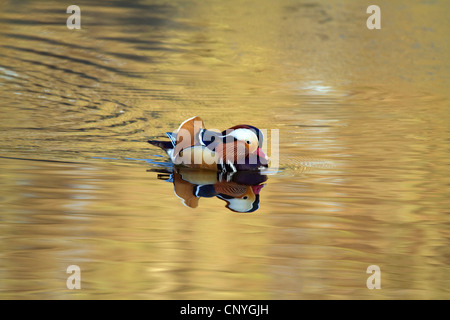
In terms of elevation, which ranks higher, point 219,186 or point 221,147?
Result: point 221,147

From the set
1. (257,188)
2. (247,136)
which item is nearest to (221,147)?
(247,136)

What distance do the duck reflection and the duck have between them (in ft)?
0.21

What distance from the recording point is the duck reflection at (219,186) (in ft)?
18.5

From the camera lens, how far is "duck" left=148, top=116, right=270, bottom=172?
6.14 metres

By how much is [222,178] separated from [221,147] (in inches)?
9.5

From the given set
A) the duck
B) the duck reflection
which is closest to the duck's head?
the duck

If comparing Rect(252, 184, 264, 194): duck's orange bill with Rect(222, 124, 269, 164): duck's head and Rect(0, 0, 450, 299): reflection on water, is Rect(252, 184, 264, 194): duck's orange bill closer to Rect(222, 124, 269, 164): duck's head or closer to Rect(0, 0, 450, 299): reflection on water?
Rect(0, 0, 450, 299): reflection on water

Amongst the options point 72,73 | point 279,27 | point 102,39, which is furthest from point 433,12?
point 72,73

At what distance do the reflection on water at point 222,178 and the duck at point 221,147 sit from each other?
0.50 feet

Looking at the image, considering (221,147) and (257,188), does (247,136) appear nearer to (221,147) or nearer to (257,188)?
(221,147)

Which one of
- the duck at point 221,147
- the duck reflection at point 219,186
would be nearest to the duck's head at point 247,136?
Answer: the duck at point 221,147

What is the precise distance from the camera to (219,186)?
599cm

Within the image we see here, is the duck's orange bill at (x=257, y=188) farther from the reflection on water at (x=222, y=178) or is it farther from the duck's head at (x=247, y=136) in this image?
the duck's head at (x=247, y=136)
